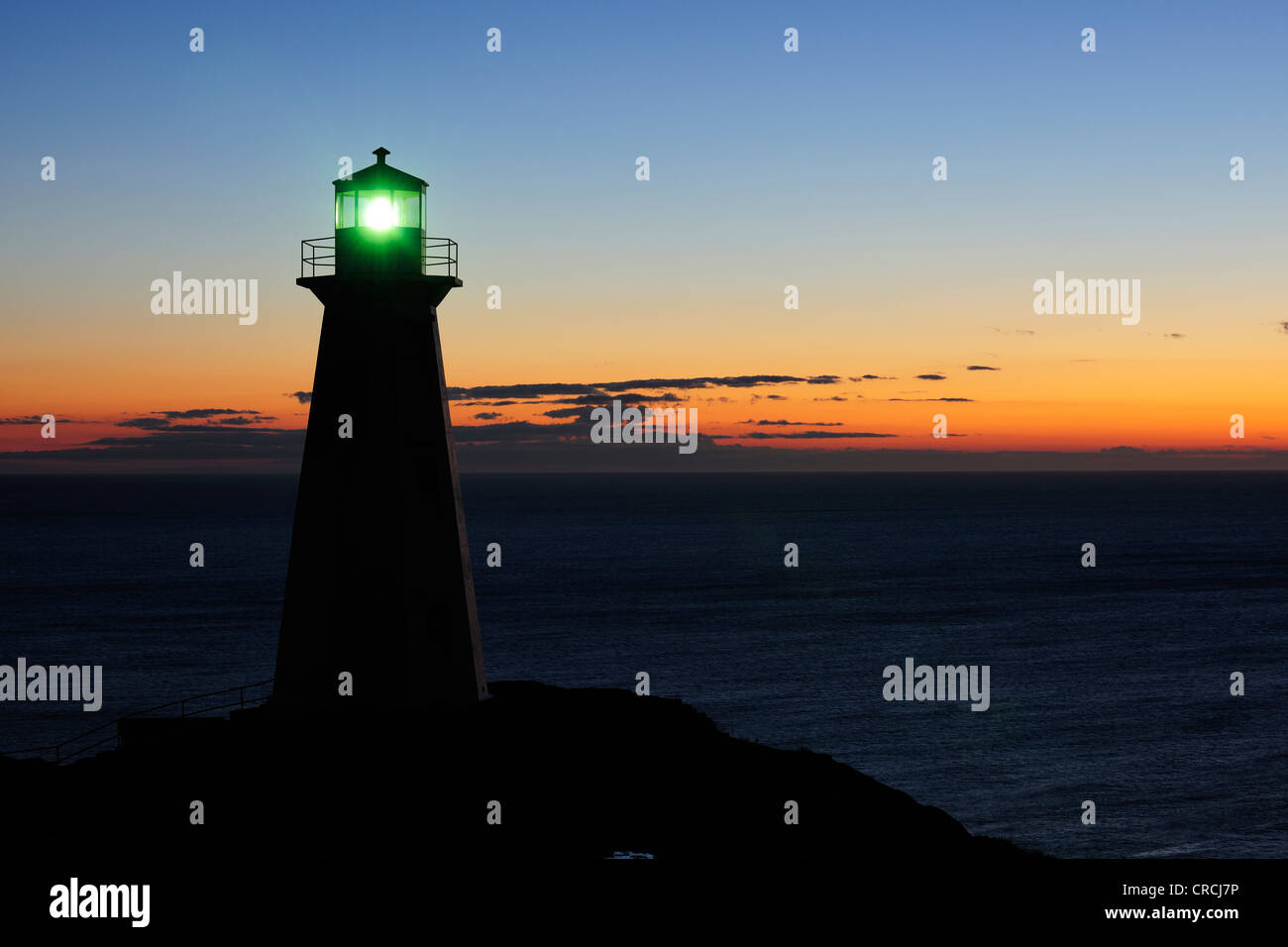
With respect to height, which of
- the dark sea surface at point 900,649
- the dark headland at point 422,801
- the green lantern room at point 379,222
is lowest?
the dark sea surface at point 900,649

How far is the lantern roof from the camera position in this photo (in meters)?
23.3

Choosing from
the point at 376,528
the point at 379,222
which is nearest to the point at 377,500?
the point at 376,528

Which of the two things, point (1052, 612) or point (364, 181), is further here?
point (1052, 612)

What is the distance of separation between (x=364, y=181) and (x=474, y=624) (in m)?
8.84

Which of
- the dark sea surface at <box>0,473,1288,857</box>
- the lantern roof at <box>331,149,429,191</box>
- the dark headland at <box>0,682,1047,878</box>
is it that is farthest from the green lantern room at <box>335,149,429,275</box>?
the dark sea surface at <box>0,473,1288,857</box>

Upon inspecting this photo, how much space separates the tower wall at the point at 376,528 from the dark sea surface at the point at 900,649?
6.49 metres

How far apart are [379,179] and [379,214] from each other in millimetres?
677

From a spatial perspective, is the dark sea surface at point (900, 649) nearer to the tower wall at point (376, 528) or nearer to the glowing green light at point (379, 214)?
Result: the tower wall at point (376, 528)

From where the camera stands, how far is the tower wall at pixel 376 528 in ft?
73.8

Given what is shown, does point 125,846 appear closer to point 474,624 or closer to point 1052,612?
point 474,624

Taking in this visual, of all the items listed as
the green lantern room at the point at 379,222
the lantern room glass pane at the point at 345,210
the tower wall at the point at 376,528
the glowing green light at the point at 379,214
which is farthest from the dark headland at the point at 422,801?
the lantern room glass pane at the point at 345,210

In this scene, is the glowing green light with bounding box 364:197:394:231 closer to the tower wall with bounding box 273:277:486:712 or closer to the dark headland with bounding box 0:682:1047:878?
the tower wall with bounding box 273:277:486:712

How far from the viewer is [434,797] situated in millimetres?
21891
